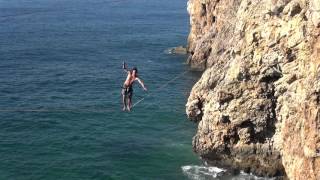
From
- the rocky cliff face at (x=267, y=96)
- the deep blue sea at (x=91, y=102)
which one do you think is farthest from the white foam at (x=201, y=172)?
the rocky cliff face at (x=267, y=96)

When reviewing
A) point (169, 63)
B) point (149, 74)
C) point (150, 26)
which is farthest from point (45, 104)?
point (150, 26)

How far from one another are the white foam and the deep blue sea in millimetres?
86

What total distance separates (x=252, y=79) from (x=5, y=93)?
36572 millimetres

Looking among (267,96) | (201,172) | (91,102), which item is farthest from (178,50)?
(267,96)

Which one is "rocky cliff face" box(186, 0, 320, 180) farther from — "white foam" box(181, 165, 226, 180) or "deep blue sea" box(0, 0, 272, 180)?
"deep blue sea" box(0, 0, 272, 180)

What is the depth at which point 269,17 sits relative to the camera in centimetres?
4150

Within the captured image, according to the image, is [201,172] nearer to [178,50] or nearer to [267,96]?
[267,96]

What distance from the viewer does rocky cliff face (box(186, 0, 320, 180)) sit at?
37.7m

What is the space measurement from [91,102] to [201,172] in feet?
73.4

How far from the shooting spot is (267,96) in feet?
144

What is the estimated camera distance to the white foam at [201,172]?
1884 inches

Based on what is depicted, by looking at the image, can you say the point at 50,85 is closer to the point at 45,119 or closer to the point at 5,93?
the point at 5,93

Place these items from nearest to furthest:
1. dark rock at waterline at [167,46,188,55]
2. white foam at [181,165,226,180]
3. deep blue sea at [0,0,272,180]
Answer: white foam at [181,165,226,180] < deep blue sea at [0,0,272,180] < dark rock at waterline at [167,46,188,55]

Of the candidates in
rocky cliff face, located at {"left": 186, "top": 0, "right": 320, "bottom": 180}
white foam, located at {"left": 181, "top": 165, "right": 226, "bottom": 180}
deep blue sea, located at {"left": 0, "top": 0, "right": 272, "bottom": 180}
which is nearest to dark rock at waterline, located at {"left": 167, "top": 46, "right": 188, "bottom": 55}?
deep blue sea, located at {"left": 0, "top": 0, "right": 272, "bottom": 180}
